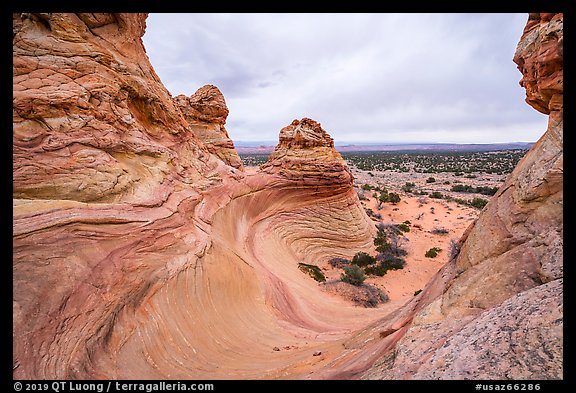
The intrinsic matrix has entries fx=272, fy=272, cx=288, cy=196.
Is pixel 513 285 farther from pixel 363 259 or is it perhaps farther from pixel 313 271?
pixel 363 259

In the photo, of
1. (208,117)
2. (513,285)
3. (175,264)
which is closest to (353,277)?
(175,264)

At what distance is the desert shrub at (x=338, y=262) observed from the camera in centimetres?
1478

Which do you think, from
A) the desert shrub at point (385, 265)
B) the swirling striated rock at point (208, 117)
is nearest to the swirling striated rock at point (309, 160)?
the desert shrub at point (385, 265)

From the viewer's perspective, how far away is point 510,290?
3.21 metres

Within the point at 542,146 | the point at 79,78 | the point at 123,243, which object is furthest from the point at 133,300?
the point at 542,146

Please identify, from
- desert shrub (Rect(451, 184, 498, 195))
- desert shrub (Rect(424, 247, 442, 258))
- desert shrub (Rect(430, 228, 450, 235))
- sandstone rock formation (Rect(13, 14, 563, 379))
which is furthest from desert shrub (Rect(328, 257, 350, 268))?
desert shrub (Rect(451, 184, 498, 195))

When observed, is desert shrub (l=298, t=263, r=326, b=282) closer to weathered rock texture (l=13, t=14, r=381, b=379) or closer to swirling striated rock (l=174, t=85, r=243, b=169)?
weathered rock texture (l=13, t=14, r=381, b=379)

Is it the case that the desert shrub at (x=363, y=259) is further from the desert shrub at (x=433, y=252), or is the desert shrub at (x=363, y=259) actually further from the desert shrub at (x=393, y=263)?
the desert shrub at (x=433, y=252)

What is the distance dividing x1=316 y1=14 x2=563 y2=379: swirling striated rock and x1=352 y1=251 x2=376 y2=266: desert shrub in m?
10.4

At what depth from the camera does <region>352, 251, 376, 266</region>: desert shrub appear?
1516 centimetres

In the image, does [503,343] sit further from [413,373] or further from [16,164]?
[16,164]

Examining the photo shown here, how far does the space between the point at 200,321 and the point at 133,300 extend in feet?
4.88

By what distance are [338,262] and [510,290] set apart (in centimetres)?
1201

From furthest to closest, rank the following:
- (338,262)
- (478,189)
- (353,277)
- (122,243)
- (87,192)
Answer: (478,189), (338,262), (353,277), (87,192), (122,243)
